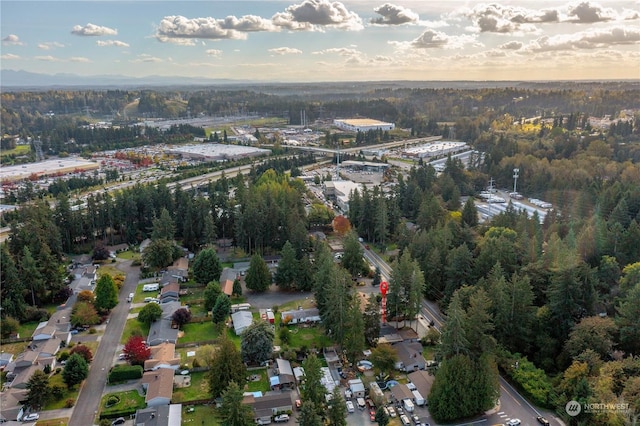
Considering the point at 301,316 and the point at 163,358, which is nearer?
the point at 163,358

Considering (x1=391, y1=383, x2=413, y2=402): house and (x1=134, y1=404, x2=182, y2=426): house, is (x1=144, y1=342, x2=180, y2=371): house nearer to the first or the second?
(x1=134, y1=404, x2=182, y2=426): house

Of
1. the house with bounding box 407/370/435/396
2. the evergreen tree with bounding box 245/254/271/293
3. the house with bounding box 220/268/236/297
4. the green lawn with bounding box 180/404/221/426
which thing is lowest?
the green lawn with bounding box 180/404/221/426

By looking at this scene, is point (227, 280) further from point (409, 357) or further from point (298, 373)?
point (409, 357)

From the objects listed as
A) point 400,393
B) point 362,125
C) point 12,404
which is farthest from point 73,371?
point 362,125

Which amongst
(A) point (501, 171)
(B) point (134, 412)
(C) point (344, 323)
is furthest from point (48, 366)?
(A) point (501, 171)

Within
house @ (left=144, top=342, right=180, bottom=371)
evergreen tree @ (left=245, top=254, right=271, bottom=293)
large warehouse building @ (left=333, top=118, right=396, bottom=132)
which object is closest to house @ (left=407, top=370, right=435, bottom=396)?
house @ (left=144, top=342, right=180, bottom=371)

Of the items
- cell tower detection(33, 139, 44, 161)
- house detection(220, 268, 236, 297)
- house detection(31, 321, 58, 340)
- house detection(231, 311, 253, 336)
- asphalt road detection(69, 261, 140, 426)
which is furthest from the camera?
cell tower detection(33, 139, 44, 161)
